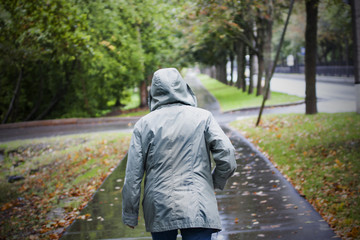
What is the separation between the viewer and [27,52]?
12.0 metres

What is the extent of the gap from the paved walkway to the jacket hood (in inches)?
93.0

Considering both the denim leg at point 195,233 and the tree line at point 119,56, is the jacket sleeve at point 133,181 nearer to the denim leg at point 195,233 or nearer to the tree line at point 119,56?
the denim leg at point 195,233

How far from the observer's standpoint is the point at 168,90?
305 cm

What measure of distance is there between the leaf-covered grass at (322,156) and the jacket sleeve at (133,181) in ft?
8.95

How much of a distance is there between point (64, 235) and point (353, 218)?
3.67 m

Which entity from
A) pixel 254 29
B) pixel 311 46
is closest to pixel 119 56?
pixel 254 29

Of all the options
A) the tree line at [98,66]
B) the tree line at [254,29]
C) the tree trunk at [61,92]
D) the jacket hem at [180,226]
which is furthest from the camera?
the tree trunk at [61,92]

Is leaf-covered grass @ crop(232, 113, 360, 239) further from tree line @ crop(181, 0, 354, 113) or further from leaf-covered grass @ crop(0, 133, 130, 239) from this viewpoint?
leaf-covered grass @ crop(0, 133, 130, 239)

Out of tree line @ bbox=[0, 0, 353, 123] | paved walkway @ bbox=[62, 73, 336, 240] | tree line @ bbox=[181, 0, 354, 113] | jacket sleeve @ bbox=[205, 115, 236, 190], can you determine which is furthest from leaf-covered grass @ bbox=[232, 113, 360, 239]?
tree line @ bbox=[0, 0, 353, 123]

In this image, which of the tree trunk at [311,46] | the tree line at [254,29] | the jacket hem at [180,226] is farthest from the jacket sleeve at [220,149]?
the tree trunk at [311,46]

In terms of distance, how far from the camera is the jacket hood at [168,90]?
306 cm

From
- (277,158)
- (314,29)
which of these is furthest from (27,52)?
(314,29)

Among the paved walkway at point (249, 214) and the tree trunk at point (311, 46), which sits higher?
the tree trunk at point (311, 46)

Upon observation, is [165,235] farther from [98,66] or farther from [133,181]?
[98,66]
